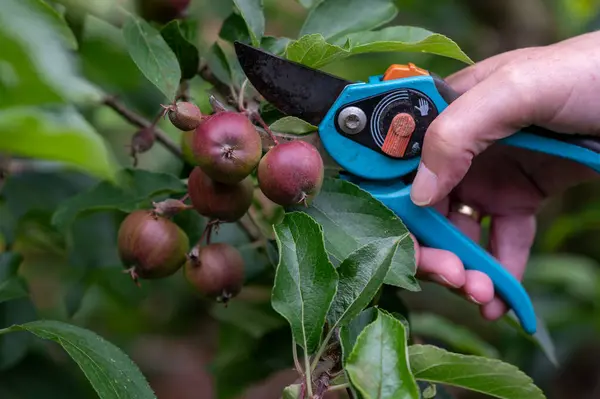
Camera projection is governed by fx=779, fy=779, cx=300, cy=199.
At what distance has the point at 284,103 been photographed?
0.98 meters

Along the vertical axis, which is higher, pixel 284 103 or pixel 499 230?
pixel 284 103

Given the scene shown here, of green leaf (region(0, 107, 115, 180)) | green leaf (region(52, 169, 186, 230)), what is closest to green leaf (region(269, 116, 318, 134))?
green leaf (region(52, 169, 186, 230))

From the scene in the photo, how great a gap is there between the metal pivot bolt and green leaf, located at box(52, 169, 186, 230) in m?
0.28

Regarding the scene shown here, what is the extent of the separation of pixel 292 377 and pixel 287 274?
1.65 m

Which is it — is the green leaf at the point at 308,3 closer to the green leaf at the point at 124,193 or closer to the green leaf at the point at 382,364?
the green leaf at the point at 124,193

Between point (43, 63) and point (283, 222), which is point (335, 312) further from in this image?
point (43, 63)

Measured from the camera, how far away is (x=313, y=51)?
37.3 inches

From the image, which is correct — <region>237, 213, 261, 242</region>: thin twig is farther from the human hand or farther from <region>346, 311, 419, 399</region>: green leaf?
<region>346, 311, 419, 399</region>: green leaf

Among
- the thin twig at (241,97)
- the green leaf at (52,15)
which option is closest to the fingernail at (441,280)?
the thin twig at (241,97)

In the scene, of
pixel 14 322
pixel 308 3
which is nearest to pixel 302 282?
pixel 308 3

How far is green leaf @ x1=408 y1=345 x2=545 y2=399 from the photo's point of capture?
32.5 inches

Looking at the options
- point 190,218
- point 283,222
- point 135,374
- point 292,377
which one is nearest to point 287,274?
point 283,222

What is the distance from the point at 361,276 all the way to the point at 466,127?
0.25m

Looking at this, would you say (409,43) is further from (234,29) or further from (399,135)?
(234,29)
